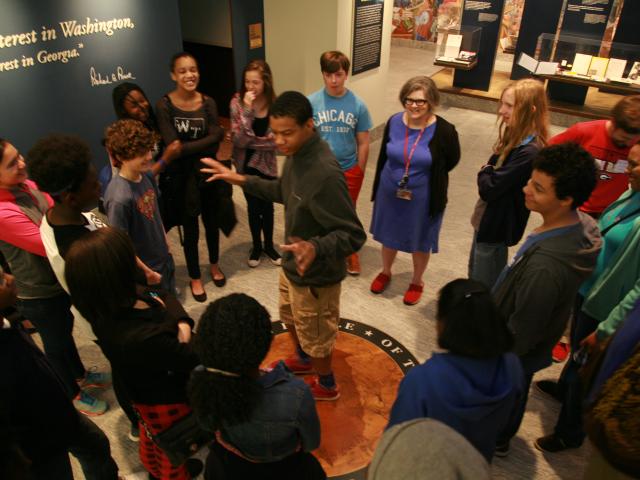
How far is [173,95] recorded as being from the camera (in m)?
3.64

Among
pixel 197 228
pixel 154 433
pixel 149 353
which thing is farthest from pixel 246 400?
pixel 197 228

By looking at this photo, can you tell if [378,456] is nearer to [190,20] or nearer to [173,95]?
[173,95]

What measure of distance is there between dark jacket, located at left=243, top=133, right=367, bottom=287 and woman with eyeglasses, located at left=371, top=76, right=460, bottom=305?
1.14 m

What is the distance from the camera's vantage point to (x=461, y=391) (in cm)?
159

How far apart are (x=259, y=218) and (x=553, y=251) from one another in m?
2.66

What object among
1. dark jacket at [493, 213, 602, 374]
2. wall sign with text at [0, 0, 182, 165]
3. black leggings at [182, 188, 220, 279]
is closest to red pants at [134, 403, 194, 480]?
dark jacket at [493, 213, 602, 374]

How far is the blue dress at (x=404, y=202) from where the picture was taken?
3.42 m

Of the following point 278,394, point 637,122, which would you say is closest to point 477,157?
point 637,122

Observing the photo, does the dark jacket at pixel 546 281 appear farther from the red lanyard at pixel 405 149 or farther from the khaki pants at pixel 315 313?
the red lanyard at pixel 405 149

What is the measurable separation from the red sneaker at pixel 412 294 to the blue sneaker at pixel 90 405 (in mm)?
2202

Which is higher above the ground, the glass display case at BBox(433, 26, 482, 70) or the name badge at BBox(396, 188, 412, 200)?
the glass display case at BBox(433, 26, 482, 70)

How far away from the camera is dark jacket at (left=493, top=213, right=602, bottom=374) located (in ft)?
6.79

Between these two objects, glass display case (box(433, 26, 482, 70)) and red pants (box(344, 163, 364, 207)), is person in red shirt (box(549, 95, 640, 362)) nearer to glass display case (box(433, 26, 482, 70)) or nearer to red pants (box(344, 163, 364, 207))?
red pants (box(344, 163, 364, 207))

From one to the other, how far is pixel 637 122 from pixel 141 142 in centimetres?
276
